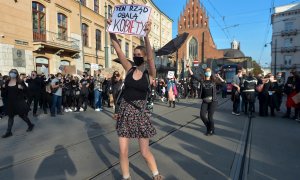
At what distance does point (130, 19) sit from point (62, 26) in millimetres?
21366

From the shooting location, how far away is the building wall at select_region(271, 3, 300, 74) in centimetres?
5744

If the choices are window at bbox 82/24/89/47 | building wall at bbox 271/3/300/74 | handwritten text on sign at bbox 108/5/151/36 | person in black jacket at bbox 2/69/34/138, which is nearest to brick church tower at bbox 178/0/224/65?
building wall at bbox 271/3/300/74

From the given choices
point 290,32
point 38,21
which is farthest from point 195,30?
point 38,21

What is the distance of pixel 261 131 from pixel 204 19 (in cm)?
7007

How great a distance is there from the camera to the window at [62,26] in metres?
23.2

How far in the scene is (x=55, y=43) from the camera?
21266 mm

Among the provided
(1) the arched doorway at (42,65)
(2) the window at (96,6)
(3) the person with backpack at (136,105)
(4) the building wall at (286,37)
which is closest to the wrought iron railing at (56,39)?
(1) the arched doorway at (42,65)

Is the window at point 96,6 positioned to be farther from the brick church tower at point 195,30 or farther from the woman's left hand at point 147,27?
the brick church tower at point 195,30

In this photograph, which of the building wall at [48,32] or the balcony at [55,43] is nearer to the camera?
the building wall at [48,32]

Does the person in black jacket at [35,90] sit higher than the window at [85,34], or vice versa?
the window at [85,34]

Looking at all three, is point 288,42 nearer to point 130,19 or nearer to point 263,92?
point 263,92

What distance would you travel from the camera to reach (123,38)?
1451 inches

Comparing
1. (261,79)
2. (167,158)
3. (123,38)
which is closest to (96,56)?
(123,38)

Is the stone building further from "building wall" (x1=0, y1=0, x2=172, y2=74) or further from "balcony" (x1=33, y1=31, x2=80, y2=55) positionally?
"balcony" (x1=33, y1=31, x2=80, y2=55)
